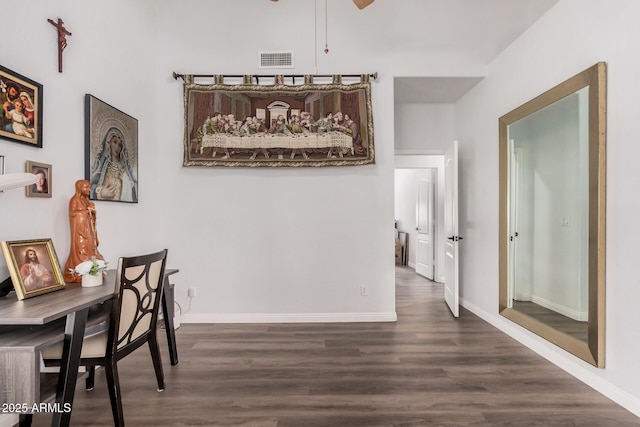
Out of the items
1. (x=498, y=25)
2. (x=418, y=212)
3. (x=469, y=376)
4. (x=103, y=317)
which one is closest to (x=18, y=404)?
(x=103, y=317)

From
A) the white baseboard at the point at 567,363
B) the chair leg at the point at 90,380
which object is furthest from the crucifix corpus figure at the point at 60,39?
the white baseboard at the point at 567,363

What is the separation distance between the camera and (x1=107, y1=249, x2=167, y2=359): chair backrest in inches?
75.6

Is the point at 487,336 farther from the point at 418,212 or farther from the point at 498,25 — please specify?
the point at 418,212

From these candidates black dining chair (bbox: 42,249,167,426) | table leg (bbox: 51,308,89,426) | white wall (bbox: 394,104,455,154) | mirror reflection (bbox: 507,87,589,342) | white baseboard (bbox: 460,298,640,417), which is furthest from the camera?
Result: white wall (bbox: 394,104,455,154)

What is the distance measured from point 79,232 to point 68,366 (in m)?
1.01

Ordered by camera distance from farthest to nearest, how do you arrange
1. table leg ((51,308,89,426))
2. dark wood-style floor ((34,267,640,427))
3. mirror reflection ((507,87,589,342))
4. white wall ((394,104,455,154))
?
1. white wall ((394,104,455,154))
2. mirror reflection ((507,87,589,342))
3. dark wood-style floor ((34,267,640,427))
4. table leg ((51,308,89,426))

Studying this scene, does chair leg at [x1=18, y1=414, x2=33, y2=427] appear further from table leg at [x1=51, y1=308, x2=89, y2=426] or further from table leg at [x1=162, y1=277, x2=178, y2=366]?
table leg at [x1=162, y1=277, x2=178, y2=366]

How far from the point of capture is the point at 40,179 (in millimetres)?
2215

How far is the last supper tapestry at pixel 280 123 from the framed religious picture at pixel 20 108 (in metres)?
1.64

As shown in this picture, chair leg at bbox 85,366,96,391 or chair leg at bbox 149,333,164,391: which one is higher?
chair leg at bbox 149,333,164,391

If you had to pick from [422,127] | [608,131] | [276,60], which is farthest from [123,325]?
[422,127]

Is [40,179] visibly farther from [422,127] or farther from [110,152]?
[422,127]

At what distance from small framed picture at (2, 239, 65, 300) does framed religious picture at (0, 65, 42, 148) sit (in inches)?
25.2

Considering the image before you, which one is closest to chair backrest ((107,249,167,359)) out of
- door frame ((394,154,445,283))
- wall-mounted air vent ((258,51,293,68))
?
wall-mounted air vent ((258,51,293,68))
